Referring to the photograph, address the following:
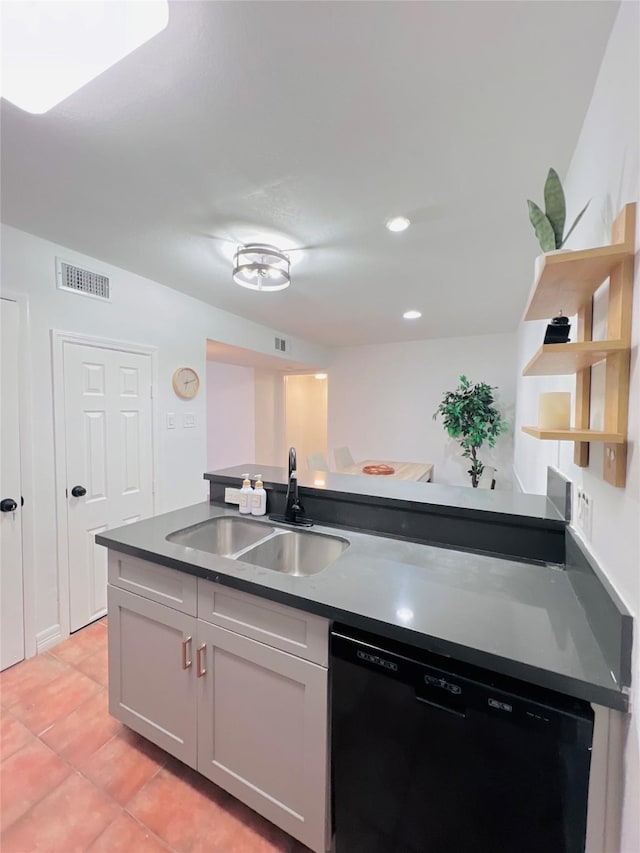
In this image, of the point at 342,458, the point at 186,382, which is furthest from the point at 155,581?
the point at 342,458

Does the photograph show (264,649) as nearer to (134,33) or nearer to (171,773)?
(171,773)

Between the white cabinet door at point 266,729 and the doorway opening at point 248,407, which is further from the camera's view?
the doorway opening at point 248,407

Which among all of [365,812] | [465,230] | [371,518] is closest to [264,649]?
[365,812]

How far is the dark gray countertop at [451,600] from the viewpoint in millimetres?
748

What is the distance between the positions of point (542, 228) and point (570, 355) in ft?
1.27

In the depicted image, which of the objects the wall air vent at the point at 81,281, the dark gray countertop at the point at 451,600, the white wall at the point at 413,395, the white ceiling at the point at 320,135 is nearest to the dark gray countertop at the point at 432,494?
the dark gray countertop at the point at 451,600

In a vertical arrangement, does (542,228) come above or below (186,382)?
above

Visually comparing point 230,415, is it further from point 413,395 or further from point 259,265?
point 259,265

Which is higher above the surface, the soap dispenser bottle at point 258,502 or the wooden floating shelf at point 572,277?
the wooden floating shelf at point 572,277

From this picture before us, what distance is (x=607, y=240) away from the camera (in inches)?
35.8

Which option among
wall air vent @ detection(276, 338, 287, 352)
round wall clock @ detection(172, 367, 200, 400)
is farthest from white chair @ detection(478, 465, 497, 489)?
round wall clock @ detection(172, 367, 200, 400)

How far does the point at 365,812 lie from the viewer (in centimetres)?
96

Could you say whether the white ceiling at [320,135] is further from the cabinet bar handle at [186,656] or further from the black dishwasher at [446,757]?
the cabinet bar handle at [186,656]

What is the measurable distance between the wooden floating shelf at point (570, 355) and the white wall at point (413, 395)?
13.0 ft
